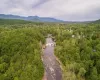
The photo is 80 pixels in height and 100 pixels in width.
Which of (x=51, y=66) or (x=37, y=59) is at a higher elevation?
(x=37, y=59)

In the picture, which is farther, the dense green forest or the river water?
the river water

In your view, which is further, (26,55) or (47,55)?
(47,55)

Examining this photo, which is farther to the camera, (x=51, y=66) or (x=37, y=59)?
(x=51, y=66)

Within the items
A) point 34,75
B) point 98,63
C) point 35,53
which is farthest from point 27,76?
point 98,63

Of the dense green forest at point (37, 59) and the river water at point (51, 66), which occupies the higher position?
the dense green forest at point (37, 59)

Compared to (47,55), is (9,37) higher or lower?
higher

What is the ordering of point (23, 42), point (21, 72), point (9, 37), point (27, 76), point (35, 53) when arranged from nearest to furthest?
point (27, 76) < point (21, 72) < point (35, 53) < point (23, 42) < point (9, 37)

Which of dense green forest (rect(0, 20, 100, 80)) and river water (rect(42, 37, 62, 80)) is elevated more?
dense green forest (rect(0, 20, 100, 80))

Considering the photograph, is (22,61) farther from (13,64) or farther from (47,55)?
(47,55)

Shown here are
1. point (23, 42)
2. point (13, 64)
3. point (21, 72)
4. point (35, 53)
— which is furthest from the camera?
point (23, 42)

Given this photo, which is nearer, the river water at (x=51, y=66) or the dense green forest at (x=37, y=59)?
the dense green forest at (x=37, y=59)
